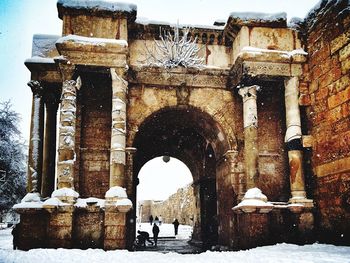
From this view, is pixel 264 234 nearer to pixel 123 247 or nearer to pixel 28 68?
pixel 123 247

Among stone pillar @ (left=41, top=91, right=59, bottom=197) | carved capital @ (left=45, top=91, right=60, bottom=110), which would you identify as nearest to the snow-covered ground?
stone pillar @ (left=41, top=91, right=59, bottom=197)

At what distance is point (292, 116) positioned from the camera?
30.8ft

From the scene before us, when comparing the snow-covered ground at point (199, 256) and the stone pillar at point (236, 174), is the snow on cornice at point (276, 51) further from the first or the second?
the snow-covered ground at point (199, 256)

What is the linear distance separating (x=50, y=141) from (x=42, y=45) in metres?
2.67

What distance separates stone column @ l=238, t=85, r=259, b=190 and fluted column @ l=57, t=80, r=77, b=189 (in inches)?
162

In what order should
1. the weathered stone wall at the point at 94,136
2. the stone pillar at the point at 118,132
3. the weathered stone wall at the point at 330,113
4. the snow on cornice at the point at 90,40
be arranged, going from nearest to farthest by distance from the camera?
the weathered stone wall at the point at 330,113
the stone pillar at the point at 118,132
the snow on cornice at the point at 90,40
the weathered stone wall at the point at 94,136

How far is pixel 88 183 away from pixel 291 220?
5.01 meters

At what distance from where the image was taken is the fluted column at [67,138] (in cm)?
845

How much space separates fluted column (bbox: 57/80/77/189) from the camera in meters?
8.45

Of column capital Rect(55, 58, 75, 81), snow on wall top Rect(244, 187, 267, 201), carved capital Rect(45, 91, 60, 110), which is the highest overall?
column capital Rect(55, 58, 75, 81)

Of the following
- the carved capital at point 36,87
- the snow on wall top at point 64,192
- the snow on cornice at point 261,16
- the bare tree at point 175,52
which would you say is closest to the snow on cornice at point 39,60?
the carved capital at point 36,87

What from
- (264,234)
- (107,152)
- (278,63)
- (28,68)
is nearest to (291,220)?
(264,234)

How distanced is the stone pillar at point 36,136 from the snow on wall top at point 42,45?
0.81 meters

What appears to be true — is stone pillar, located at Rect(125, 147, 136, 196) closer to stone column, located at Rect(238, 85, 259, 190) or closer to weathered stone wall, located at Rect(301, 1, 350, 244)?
stone column, located at Rect(238, 85, 259, 190)
